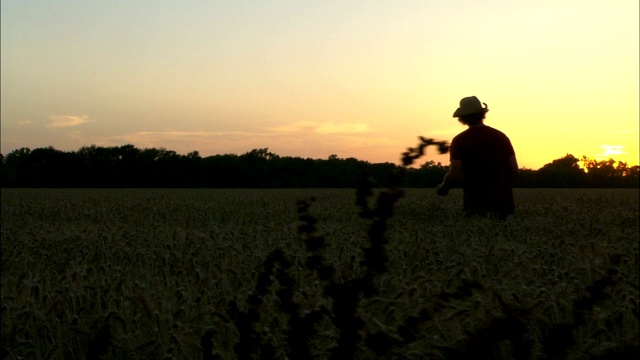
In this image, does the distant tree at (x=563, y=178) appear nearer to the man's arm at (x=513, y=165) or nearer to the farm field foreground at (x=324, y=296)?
the man's arm at (x=513, y=165)

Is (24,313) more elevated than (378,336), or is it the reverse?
(378,336)

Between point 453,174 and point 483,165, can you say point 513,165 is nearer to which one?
point 483,165

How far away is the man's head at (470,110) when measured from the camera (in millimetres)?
7902

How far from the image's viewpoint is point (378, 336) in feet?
5.54

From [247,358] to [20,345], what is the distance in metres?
1.26

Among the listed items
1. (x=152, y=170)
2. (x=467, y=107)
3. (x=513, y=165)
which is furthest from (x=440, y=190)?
(x=152, y=170)

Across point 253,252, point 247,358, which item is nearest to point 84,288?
point 253,252

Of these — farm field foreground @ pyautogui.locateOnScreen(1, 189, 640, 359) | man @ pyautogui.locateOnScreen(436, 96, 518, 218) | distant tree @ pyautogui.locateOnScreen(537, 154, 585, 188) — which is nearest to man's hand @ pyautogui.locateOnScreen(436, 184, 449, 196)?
farm field foreground @ pyautogui.locateOnScreen(1, 189, 640, 359)

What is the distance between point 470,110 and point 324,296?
5980 millimetres

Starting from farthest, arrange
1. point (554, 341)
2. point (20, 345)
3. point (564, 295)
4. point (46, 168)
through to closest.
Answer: point (46, 168), point (564, 295), point (20, 345), point (554, 341)

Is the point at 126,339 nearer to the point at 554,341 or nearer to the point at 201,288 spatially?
the point at 201,288

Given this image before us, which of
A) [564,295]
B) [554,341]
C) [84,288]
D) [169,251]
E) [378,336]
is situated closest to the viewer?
[554,341]

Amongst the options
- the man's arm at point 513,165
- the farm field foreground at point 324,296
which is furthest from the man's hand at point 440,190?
the man's arm at point 513,165

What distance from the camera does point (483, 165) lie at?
8.66 metres
